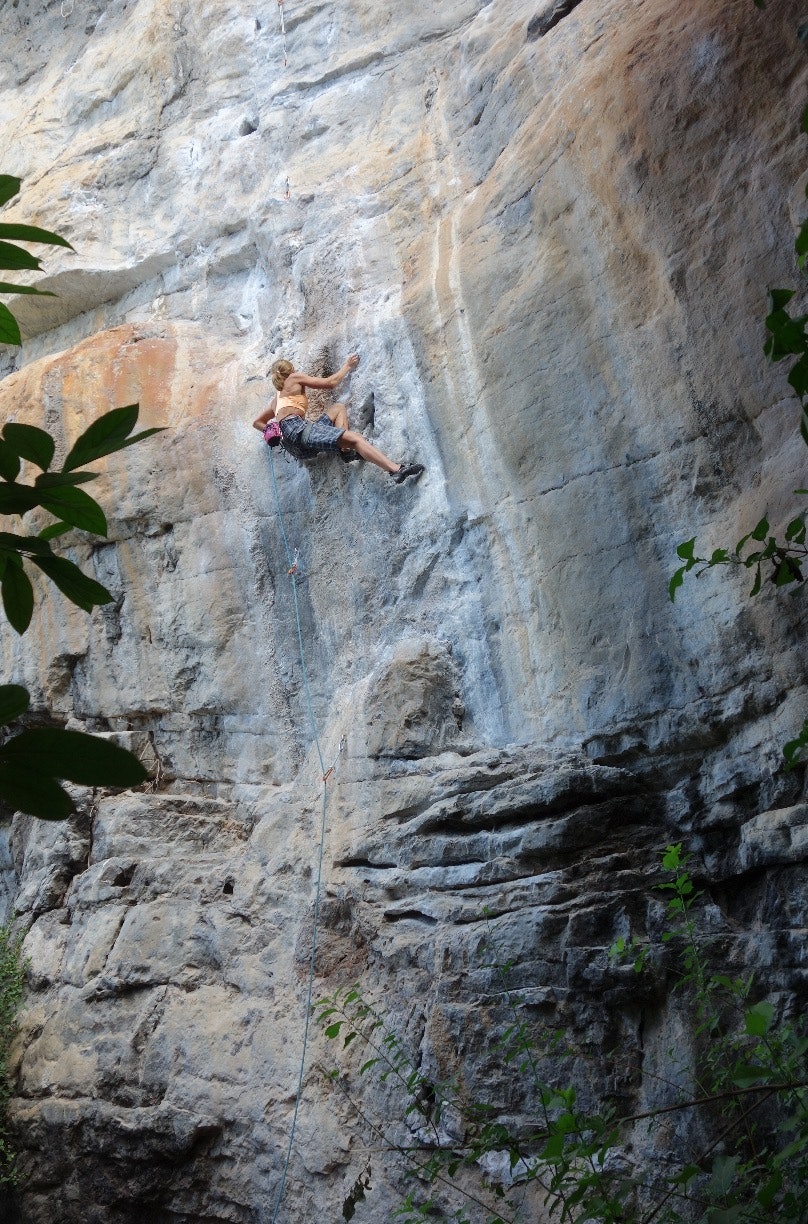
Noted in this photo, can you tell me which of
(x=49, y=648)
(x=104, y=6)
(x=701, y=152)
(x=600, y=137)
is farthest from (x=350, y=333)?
(x=104, y=6)

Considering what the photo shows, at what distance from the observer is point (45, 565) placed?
38.7 inches

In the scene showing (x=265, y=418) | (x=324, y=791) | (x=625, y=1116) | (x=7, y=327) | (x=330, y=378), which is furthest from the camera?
(x=265, y=418)

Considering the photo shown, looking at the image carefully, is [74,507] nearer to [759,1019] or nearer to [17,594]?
[17,594]

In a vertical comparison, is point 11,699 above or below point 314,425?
below

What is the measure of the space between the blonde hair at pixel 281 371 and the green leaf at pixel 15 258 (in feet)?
15.2

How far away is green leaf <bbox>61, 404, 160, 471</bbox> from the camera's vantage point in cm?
90

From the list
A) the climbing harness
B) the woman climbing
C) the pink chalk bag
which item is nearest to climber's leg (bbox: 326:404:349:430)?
the woman climbing

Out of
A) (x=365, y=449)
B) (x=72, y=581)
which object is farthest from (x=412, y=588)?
(x=72, y=581)

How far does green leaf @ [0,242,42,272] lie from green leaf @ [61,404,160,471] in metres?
0.17

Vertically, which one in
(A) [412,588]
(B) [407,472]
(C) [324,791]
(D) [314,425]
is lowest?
(C) [324,791]

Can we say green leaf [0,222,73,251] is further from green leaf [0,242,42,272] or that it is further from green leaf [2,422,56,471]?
green leaf [2,422,56,471]

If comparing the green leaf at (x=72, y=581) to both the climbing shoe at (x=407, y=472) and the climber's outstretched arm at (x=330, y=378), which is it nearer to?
the climbing shoe at (x=407, y=472)

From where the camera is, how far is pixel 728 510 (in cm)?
396

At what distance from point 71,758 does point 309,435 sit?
15.3ft
